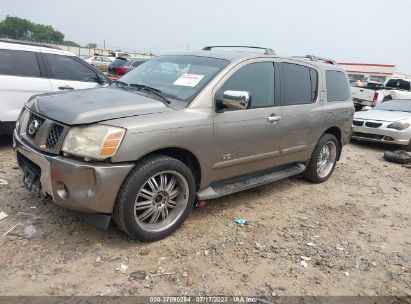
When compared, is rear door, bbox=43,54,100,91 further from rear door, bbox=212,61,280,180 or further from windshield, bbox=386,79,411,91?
windshield, bbox=386,79,411,91

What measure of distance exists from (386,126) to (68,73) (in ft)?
23.2

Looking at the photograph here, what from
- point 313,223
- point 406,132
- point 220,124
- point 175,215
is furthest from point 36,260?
point 406,132

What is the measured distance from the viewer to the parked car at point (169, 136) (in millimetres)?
3025

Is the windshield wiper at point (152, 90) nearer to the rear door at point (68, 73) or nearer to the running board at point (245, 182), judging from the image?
the running board at point (245, 182)

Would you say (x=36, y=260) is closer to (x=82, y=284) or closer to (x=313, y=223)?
(x=82, y=284)

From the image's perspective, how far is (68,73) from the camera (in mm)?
6473

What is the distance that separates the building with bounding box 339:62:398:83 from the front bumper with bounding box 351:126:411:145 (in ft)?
108

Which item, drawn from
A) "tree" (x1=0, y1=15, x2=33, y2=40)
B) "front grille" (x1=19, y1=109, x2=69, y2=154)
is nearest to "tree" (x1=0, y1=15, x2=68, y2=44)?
"tree" (x1=0, y1=15, x2=33, y2=40)

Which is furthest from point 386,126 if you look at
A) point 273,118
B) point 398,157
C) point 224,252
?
point 224,252

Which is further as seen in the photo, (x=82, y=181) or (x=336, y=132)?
(x=336, y=132)

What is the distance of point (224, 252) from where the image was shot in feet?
11.3

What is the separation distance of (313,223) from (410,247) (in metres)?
1.00

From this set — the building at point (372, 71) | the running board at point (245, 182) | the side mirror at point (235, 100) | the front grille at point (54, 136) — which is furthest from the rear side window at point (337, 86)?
the building at point (372, 71)

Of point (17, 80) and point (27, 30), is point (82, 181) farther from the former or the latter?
point (27, 30)
